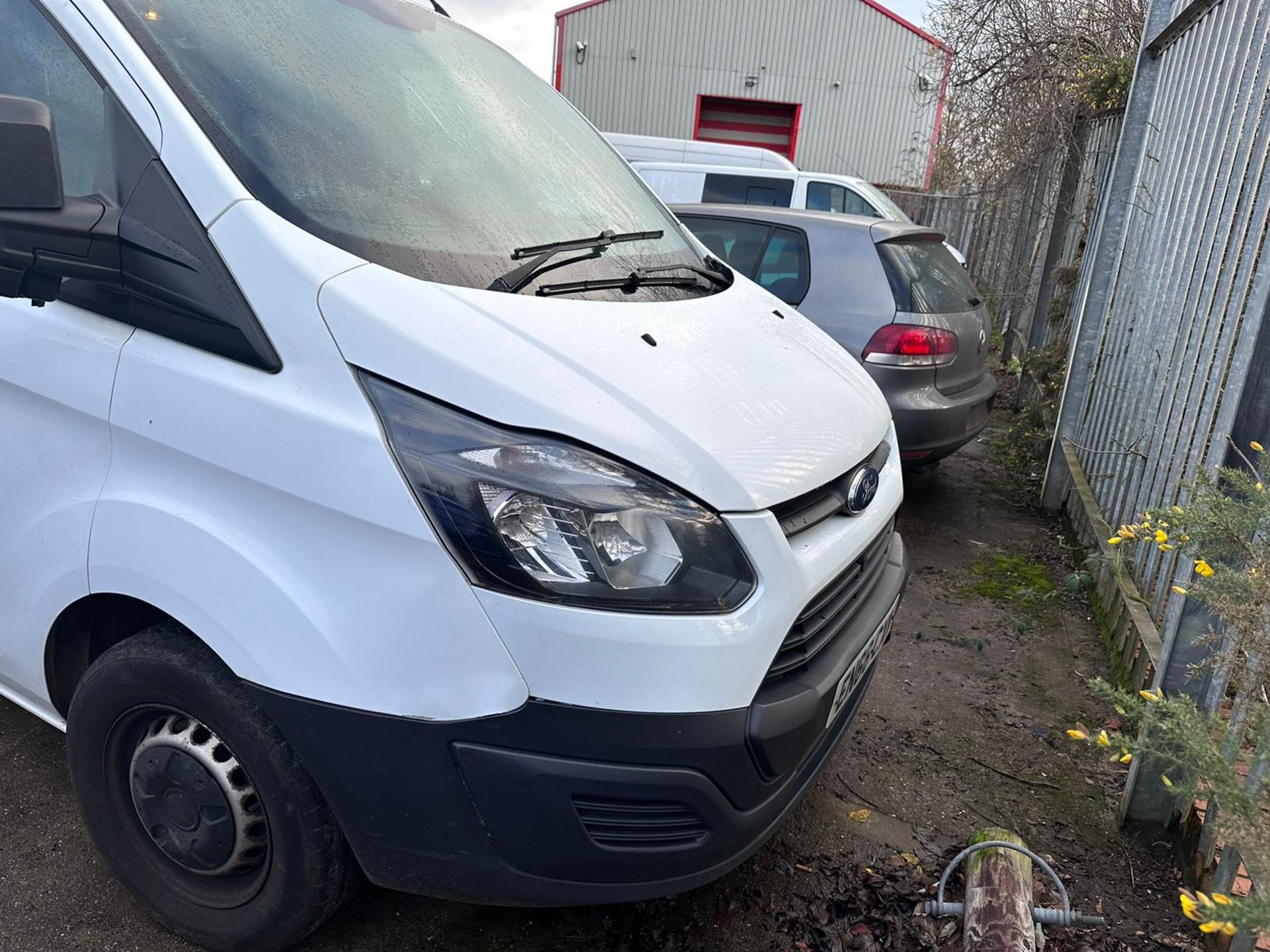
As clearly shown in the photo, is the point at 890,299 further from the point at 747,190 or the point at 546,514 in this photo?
the point at 747,190

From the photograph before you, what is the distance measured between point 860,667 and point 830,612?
0.67ft

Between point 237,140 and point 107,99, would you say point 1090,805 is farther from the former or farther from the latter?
point 107,99

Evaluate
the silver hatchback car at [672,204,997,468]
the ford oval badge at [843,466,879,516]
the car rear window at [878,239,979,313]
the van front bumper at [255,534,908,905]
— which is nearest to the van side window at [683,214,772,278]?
the silver hatchback car at [672,204,997,468]

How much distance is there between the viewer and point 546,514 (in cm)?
163

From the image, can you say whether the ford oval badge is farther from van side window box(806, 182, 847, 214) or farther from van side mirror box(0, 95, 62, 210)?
Result: van side window box(806, 182, 847, 214)

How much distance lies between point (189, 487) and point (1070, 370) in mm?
4815

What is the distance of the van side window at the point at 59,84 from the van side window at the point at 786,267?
3585mm

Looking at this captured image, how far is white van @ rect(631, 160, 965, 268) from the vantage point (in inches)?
409

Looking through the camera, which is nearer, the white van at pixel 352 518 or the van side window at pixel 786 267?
the white van at pixel 352 518

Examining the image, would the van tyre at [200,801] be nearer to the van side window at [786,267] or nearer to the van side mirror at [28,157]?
the van side mirror at [28,157]

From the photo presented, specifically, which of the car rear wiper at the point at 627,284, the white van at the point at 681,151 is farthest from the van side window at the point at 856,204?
the car rear wiper at the point at 627,284

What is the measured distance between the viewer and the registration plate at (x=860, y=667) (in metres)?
2.01

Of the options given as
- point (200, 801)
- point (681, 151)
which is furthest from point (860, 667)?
point (681, 151)

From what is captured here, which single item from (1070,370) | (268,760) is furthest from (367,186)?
(1070,370)
